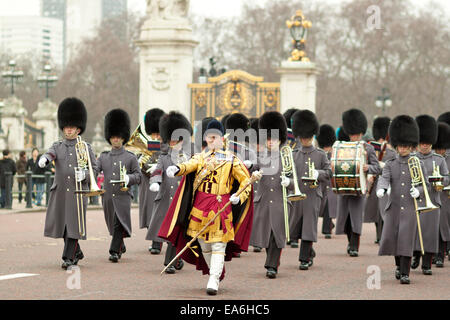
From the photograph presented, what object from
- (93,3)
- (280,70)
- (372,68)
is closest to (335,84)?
(372,68)

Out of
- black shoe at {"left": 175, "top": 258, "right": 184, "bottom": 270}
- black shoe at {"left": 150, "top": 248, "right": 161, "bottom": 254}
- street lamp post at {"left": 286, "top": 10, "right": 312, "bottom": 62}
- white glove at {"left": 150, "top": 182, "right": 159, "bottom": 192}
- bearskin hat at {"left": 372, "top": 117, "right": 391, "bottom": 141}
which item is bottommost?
black shoe at {"left": 150, "top": 248, "right": 161, "bottom": 254}

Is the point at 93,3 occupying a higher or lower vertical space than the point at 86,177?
higher

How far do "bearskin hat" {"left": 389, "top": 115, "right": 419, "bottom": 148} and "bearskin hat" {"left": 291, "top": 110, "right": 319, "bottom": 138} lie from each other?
1396mm

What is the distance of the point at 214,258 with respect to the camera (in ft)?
30.3

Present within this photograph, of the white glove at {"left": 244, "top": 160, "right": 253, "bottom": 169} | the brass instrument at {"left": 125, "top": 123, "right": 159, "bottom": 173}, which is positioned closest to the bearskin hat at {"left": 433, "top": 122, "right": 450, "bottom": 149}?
the white glove at {"left": 244, "top": 160, "right": 253, "bottom": 169}

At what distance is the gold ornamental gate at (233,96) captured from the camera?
26.9 m

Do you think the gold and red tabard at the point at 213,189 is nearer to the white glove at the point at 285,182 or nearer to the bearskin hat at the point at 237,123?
the white glove at the point at 285,182

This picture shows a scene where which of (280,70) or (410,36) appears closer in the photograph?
(280,70)

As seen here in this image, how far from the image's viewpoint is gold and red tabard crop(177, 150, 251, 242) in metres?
9.35

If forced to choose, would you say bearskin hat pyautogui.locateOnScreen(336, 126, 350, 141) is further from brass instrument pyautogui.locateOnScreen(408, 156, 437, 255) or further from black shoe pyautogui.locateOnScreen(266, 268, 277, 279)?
black shoe pyautogui.locateOnScreen(266, 268, 277, 279)

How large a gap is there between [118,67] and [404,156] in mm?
51358

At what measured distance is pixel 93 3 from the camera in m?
128

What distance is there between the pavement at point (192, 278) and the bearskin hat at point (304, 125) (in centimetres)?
149

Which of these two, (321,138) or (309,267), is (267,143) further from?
(321,138)
